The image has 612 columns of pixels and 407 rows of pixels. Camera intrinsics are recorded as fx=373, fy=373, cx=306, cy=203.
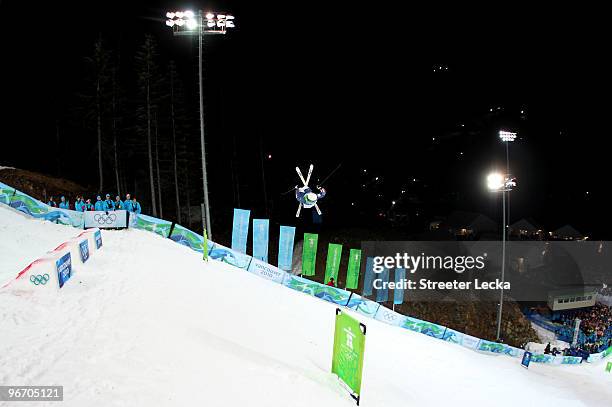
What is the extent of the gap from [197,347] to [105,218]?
42.2 feet

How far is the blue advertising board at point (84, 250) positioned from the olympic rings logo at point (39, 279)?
2.72m

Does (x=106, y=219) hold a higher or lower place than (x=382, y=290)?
higher

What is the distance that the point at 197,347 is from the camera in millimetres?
7480

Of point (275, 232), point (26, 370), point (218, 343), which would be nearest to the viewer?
point (26, 370)

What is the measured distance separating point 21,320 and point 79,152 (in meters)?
30.6

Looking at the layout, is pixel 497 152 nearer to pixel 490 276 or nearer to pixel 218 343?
pixel 490 276

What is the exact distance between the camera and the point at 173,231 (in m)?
18.2

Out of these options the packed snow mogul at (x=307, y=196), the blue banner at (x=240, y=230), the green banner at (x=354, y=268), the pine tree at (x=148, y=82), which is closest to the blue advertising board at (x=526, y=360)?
the green banner at (x=354, y=268)

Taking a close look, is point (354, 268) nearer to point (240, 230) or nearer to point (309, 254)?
point (309, 254)

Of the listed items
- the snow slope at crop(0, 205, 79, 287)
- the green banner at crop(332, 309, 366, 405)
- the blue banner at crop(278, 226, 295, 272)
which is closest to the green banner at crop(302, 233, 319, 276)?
the blue banner at crop(278, 226, 295, 272)

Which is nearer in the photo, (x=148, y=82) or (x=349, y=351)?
(x=349, y=351)

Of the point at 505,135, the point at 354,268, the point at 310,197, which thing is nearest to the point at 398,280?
the point at 354,268

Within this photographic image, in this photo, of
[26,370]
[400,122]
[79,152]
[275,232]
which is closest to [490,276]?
[275,232]

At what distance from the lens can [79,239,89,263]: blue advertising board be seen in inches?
456
